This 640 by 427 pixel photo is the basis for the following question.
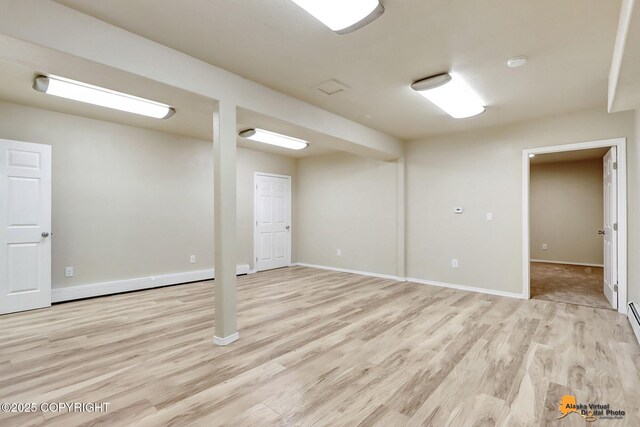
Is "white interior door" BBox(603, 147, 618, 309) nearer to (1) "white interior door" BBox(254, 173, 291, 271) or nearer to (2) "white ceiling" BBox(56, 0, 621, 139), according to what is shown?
(2) "white ceiling" BBox(56, 0, 621, 139)

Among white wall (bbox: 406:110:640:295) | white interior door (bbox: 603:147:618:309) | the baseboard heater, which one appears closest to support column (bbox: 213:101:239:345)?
white wall (bbox: 406:110:640:295)

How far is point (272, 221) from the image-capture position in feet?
22.0

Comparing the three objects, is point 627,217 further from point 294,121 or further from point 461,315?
point 294,121

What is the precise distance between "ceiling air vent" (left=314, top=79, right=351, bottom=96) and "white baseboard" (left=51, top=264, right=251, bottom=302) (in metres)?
3.90

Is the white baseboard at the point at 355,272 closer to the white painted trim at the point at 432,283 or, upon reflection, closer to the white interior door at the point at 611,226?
the white painted trim at the point at 432,283

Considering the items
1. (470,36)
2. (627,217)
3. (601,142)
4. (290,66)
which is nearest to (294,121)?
(290,66)

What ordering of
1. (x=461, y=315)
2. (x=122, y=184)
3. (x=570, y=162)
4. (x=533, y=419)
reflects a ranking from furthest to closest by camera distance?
(x=570, y=162) → (x=122, y=184) → (x=461, y=315) → (x=533, y=419)

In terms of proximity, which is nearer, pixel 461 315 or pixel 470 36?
pixel 470 36

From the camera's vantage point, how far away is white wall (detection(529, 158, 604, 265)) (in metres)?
6.90

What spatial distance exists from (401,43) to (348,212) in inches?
163

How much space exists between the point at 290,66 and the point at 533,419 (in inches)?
125

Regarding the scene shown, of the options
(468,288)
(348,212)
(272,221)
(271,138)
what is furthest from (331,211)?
(468,288)

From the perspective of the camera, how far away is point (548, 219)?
7520mm

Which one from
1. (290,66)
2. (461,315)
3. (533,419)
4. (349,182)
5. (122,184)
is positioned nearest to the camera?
(533,419)
